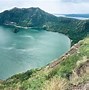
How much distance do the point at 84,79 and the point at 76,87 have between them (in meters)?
1.47

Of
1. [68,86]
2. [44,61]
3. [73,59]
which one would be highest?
[68,86]

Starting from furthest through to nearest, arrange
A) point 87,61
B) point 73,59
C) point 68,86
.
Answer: point 73,59 → point 87,61 → point 68,86

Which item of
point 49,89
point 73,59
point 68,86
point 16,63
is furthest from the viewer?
point 16,63

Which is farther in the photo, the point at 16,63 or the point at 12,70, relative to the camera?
the point at 16,63

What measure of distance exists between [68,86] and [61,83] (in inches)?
65.6

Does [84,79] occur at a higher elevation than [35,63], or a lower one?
higher

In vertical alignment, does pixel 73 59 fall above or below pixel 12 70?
above

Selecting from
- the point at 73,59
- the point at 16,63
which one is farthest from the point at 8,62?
the point at 73,59

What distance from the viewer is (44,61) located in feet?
653

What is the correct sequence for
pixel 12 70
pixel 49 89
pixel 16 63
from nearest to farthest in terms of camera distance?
1. pixel 49 89
2. pixel 12 70
3. pixel 16 63

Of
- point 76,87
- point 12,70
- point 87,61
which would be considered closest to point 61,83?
point 76,87

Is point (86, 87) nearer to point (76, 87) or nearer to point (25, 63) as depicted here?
point (76, 87)

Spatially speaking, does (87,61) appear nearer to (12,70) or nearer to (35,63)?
(12,70)

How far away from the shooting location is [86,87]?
1554 cm
